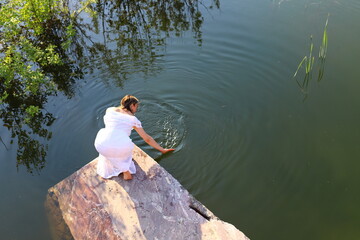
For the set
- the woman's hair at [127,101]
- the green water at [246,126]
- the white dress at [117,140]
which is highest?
the woman's hair at [127,101]

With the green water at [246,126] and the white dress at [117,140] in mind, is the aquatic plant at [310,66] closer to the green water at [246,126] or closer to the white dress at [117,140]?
the green water at [246,126]

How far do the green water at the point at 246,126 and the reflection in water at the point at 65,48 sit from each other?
0.85ft

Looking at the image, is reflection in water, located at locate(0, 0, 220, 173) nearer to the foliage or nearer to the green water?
the foliage

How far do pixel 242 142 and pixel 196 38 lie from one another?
4.22 m

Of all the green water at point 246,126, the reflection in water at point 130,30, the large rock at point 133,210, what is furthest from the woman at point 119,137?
the reflection in water at point 130,30

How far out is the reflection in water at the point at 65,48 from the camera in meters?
→ 8.19

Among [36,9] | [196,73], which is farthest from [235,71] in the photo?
[36,9]

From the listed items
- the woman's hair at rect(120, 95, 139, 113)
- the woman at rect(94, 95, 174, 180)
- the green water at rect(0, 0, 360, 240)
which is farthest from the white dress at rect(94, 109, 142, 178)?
the green water at rect(0, 0, 360, 240)

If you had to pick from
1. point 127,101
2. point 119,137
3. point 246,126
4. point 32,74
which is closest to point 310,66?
point 246,126

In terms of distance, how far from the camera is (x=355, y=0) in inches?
419

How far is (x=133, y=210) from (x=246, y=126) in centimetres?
319

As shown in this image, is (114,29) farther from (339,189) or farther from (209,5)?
(339,189)

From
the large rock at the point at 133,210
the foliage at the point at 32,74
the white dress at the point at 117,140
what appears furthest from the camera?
the foliage at the point at 32,74

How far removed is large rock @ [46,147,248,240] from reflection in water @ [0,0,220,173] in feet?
5.55
